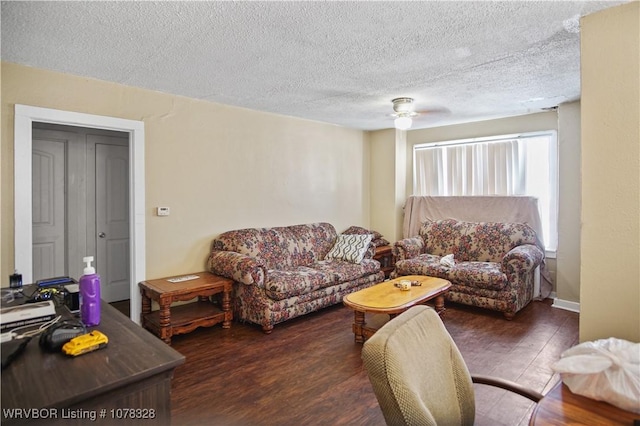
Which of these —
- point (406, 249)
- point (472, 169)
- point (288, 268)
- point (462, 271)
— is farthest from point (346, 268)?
point (472, 169)

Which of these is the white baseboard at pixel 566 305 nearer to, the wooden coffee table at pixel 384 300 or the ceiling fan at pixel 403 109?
the wooden coffee table at pixel 384 300

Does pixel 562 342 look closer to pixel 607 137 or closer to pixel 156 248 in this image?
pixel 607 137

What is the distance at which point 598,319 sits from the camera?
75.9 inches

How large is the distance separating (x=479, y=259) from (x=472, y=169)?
133cm

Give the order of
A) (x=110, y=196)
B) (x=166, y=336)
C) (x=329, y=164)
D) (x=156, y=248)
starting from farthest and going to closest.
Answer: (x=329, y=164) < (x=110, y=196) < (x=156, y=248) < (x=166, y=336)

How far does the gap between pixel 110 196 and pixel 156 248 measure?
147 centimetres

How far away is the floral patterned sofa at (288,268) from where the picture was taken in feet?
11.4

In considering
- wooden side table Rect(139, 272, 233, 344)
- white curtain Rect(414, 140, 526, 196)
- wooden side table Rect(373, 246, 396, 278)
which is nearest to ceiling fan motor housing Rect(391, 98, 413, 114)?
white curtain Rect(414, 140, 526, 196)

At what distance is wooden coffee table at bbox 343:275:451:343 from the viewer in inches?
117

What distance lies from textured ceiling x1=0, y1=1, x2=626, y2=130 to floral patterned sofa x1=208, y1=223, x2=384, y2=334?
1605mm

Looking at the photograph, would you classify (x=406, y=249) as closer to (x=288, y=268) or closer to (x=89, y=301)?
(x=288, y=268)

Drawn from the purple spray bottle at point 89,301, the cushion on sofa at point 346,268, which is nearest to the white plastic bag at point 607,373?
the purple spray bottle at point 89,301

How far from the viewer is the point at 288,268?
4238 mm

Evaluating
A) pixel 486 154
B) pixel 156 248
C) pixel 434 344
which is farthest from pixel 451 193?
pixel 434 344
